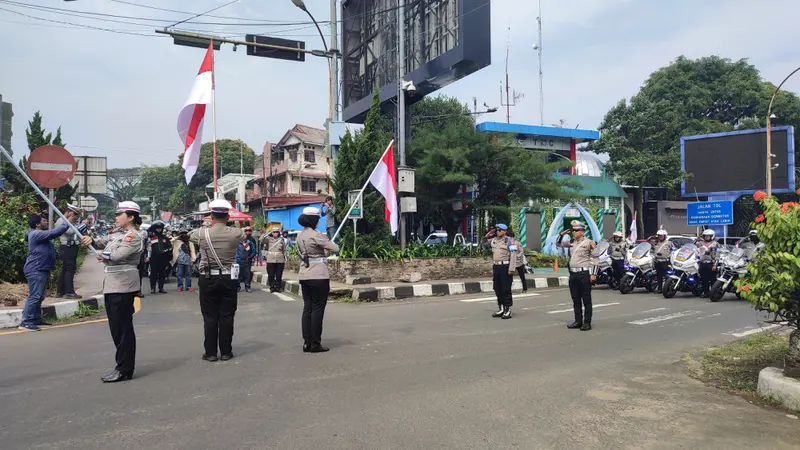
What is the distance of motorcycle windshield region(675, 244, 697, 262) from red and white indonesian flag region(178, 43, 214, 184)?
10697mm

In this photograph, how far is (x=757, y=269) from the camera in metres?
4.73

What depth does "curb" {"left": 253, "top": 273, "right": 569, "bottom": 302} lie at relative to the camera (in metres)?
12.2

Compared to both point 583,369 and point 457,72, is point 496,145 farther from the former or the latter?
point 583,369

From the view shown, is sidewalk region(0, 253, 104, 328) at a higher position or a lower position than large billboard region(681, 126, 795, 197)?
lower

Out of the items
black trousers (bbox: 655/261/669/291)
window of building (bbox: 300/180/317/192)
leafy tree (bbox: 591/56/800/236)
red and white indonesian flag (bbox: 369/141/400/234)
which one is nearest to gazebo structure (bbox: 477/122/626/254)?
leafy tree (bbox: 591/56/800/236)

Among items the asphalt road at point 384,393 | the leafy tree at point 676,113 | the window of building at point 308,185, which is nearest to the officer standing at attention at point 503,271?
the asphalt road at point 384,393

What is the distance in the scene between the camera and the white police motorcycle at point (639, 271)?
1332 centimetres

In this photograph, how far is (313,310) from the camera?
6.48 metres

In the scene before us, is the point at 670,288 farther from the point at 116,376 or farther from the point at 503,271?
the point at 116,376

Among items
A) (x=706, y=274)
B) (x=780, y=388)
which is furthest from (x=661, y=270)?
(x=780, y=388)

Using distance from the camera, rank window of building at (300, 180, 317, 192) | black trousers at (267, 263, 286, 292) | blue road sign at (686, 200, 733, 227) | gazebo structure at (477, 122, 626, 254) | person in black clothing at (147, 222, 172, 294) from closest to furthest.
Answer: person in black clothing at (147, 222, 172, 294) < black trousers at (267, 263, 286, 292) < blue road sign at (686, 200, 733, 227) < gazebo structure at (477, 122, 626, 254) < window of building at (300, 180, 317, 192)

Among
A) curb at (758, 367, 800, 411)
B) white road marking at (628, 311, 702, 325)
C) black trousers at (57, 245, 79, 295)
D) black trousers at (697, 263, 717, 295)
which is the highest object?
black trousers at (57, 245, 79, 295)

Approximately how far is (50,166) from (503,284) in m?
7.57

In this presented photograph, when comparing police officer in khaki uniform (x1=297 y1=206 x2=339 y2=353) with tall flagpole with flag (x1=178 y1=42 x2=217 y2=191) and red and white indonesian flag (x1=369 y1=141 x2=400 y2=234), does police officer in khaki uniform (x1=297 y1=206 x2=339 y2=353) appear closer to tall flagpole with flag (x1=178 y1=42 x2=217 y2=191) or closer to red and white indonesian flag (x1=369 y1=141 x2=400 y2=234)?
tall flagpole with flag (x1=178 y1=42 x2=217 y2=191)
